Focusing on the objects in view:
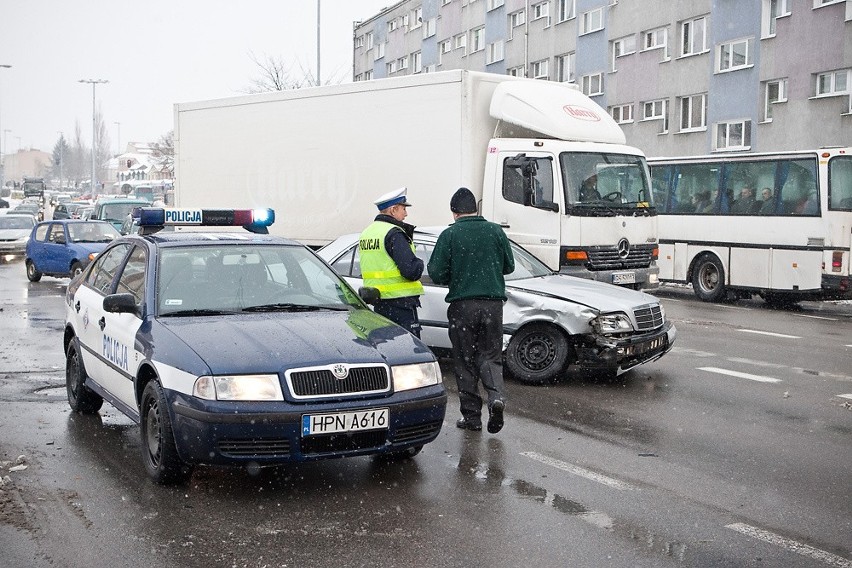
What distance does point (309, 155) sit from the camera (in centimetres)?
1705

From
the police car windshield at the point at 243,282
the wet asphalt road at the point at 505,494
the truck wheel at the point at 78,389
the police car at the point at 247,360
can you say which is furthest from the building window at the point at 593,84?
the police car at the point at 247,360

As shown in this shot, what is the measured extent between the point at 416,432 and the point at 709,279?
15.7m

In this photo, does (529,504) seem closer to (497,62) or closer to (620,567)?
(620,567)

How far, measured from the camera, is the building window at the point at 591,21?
43.5 meters

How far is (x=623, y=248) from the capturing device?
1480 cm

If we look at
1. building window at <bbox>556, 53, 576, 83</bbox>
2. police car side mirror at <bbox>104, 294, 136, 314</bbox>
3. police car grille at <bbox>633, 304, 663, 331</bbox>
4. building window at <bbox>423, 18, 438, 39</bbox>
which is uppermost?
building window at <bbox>423, 18, 438, 39</bbox>

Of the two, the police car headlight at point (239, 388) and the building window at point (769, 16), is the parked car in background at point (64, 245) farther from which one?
the building window at point (769, 16)

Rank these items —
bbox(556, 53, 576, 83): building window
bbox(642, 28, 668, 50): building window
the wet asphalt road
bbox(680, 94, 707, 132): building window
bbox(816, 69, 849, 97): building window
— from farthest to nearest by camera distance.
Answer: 1. bbox(556, 53, 576, 83): building window
2. bbox(642, 28, 668, 50): building window
3. bbox(680, 94, 707, 132): building window
4. bbox(816, 69, 849, 97): building window
5. the wet asphalt road

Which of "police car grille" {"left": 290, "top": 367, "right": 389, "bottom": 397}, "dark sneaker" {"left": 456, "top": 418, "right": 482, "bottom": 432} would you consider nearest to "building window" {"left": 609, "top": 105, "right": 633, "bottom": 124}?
"dark sneaker" {"left": 456, "top": 418, "right": 482, "bottom": 432}

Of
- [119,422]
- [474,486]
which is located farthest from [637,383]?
[119,422]

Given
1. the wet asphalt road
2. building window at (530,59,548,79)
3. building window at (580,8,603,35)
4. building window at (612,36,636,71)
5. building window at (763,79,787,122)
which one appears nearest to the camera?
the wet asphalt road

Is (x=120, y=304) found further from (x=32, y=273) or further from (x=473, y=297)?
(x=32, y=273)

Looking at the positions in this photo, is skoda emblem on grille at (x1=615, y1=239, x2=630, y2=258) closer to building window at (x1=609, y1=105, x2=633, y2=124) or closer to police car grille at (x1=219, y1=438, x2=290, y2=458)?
police car grille at (x1=219, y1=438, x2=290, y2=458)

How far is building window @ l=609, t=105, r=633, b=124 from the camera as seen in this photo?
41.5 m
